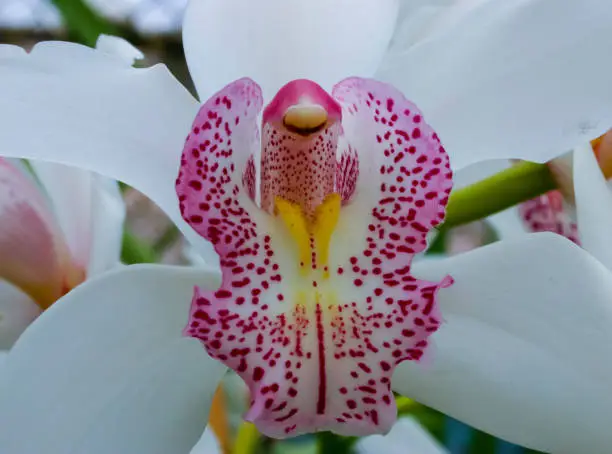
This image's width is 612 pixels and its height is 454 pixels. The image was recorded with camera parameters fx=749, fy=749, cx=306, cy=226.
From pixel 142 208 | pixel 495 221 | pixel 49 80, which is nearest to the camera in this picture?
pixel 49 80

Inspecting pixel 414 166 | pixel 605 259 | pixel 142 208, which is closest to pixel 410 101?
pixel 414 166

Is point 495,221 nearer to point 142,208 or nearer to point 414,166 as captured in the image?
point 414,166

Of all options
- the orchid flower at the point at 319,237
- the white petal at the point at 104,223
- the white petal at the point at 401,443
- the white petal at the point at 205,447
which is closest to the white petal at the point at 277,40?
the orchid flower at the point at 319,237

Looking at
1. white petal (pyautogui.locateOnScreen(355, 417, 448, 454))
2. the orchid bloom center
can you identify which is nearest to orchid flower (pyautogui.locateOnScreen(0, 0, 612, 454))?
the orchid bloom center

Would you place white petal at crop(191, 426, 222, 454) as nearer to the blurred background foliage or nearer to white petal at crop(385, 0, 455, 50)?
the blurred background foliage

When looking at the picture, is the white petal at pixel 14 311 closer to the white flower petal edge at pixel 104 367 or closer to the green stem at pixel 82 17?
the white flower petal edge at pixel 104 367

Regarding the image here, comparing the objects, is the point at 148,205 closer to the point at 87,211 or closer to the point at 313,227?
the point at 87,211
